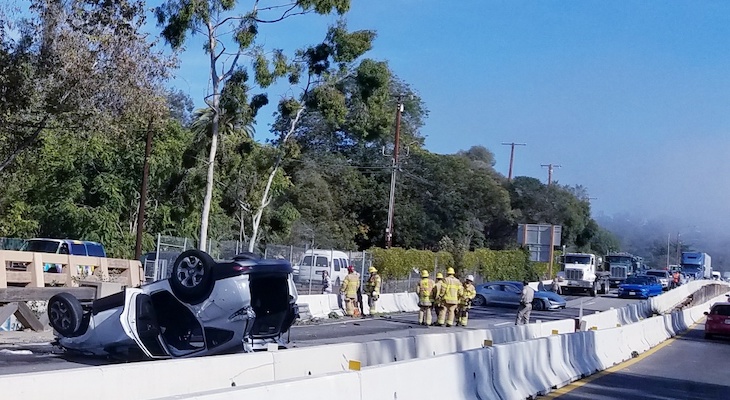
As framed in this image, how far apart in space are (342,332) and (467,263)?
29303 mm

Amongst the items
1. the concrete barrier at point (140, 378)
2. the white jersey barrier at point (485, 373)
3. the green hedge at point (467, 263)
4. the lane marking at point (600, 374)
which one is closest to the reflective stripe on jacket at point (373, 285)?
the lane marking at point (600, 374)

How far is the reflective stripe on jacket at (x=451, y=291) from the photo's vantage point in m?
27.2

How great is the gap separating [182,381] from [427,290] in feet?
58.6

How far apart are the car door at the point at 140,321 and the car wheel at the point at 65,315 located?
2.84 feet

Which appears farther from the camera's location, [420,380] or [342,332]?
[342,332]

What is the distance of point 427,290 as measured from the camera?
27.6 m

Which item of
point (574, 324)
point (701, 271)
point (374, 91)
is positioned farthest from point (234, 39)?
point (701, 271)

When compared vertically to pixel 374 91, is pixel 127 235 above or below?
below

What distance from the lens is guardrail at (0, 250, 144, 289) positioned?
18.7 m

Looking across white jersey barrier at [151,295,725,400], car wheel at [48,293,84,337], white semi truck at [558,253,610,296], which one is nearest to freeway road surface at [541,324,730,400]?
white jersey barrier at [151,295,725,400]

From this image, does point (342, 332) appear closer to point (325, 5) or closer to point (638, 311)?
point (325, 5)

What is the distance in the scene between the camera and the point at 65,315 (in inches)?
527

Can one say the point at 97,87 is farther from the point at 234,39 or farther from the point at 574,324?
the point at 574,324

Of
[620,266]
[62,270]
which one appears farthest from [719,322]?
[620,266]
